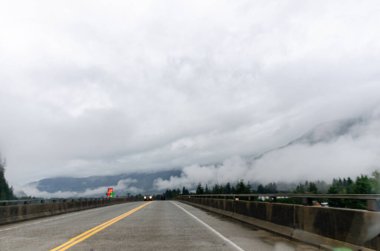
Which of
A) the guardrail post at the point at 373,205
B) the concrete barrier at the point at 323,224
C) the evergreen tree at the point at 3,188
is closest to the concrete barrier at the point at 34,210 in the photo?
the concrete barrier at the point at 323,224

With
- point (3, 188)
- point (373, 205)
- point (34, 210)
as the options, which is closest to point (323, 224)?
point (373, 205)

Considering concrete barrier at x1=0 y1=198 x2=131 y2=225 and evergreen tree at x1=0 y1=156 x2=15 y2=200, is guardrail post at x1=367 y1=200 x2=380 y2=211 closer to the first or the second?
concrete barrier at x1=0 y1=198 x2=131 y2=225

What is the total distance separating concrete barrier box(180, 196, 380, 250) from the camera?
347 inches

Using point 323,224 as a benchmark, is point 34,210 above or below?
above

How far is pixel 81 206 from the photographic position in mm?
43500

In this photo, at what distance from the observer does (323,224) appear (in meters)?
11.0

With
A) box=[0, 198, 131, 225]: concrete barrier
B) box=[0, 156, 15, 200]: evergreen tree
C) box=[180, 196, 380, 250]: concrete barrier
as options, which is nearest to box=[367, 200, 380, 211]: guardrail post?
box=[180, 196, 380, 250]: concrete barrier

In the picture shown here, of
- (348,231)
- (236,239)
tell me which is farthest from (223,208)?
(348,231)

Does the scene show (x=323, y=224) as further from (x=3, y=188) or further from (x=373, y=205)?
(x=3, y=188)

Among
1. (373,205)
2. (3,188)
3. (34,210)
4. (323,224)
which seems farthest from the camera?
(3,188)

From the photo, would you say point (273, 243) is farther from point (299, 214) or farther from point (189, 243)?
point (189, 243)

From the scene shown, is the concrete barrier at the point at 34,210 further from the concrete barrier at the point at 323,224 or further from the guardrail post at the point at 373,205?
the guardrail post at the point at 373,205

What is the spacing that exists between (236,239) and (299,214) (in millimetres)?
2036

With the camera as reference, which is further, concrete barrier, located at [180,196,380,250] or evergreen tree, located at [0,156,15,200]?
evergreen tree, located at [0,156,15,200]
